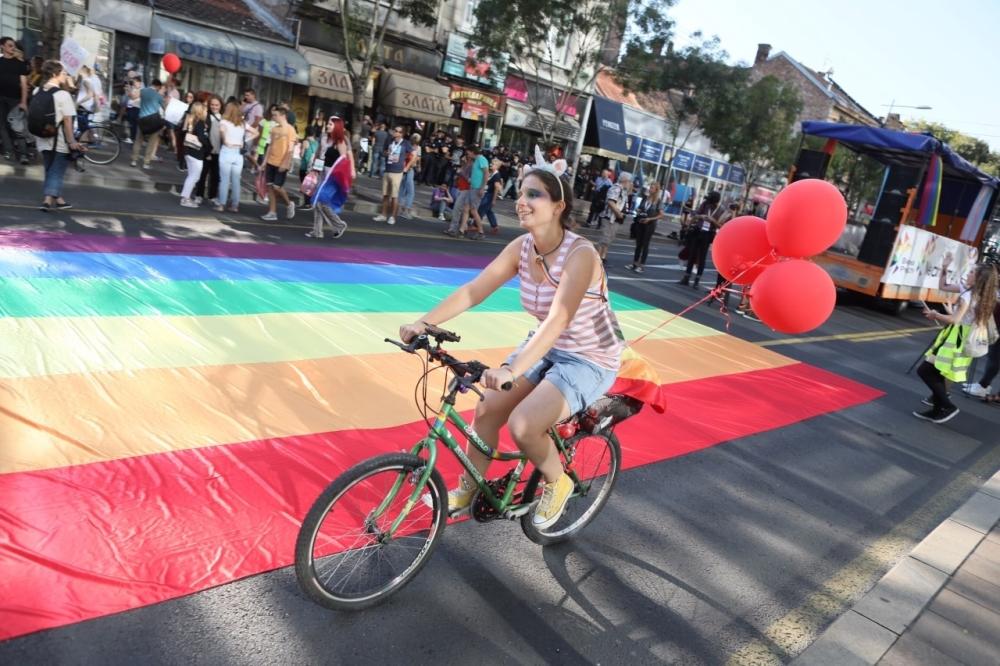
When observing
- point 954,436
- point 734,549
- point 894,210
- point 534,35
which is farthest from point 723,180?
point 734,549

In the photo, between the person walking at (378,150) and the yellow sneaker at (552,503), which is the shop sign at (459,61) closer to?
the person walking at (378,150)

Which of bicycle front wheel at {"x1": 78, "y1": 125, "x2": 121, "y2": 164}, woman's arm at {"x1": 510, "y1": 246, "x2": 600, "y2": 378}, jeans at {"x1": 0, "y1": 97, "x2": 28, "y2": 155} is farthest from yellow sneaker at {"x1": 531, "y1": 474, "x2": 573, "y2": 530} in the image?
bicycle front wheel at {"x1": 78, "y1": 125, "x2": 121, "y2": 164}

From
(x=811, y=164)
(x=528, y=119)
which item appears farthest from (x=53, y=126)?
(x=528, y=119)

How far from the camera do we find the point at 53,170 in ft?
29.6

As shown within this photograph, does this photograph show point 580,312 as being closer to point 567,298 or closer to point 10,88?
point 567,298

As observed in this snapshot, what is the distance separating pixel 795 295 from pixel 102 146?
13.8m

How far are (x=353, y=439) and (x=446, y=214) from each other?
13270 mm

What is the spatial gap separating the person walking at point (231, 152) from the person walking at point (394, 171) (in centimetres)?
332

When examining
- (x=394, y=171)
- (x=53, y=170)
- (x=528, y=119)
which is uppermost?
(x=528, y=119)

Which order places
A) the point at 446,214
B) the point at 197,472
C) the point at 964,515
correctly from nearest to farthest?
1. the point at 197,472
2. the point at 964,515
3. the point at 446,214

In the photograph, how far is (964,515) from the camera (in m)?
5.25

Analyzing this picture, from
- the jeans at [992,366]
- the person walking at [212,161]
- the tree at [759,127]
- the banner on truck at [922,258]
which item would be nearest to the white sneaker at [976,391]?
the jeans at [992,366]

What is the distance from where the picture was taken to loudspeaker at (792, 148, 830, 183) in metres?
14.9

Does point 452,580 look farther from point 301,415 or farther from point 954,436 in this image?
point 954,436
